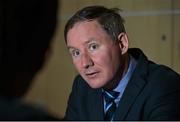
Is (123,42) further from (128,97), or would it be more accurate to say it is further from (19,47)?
(19,47)

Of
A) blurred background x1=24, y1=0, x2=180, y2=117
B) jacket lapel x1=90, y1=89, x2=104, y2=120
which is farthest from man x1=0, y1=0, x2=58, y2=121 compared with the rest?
blurred background x1=24, y1=0, x2=180, y2=117

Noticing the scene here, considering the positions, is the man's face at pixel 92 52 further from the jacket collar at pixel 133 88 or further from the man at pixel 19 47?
the man at pixel 19 47

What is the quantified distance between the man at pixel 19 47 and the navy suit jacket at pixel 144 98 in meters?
0.98

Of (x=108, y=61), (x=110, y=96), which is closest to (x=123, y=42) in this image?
(x=108, y=61)

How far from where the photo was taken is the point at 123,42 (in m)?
1.61

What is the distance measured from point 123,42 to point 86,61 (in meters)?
0.18

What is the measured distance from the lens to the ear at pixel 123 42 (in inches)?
62.9

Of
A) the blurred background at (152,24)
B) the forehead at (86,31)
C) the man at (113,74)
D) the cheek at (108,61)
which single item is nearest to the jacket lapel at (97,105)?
the man at (113,74)

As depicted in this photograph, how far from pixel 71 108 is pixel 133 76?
30 cm

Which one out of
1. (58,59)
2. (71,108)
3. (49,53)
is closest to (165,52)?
(58,59)

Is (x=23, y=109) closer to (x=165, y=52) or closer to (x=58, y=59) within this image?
(x=165, y=52)

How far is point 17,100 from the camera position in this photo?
48cm

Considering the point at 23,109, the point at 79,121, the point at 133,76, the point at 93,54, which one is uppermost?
the point at 23,109

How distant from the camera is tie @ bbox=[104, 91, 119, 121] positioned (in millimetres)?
1562
